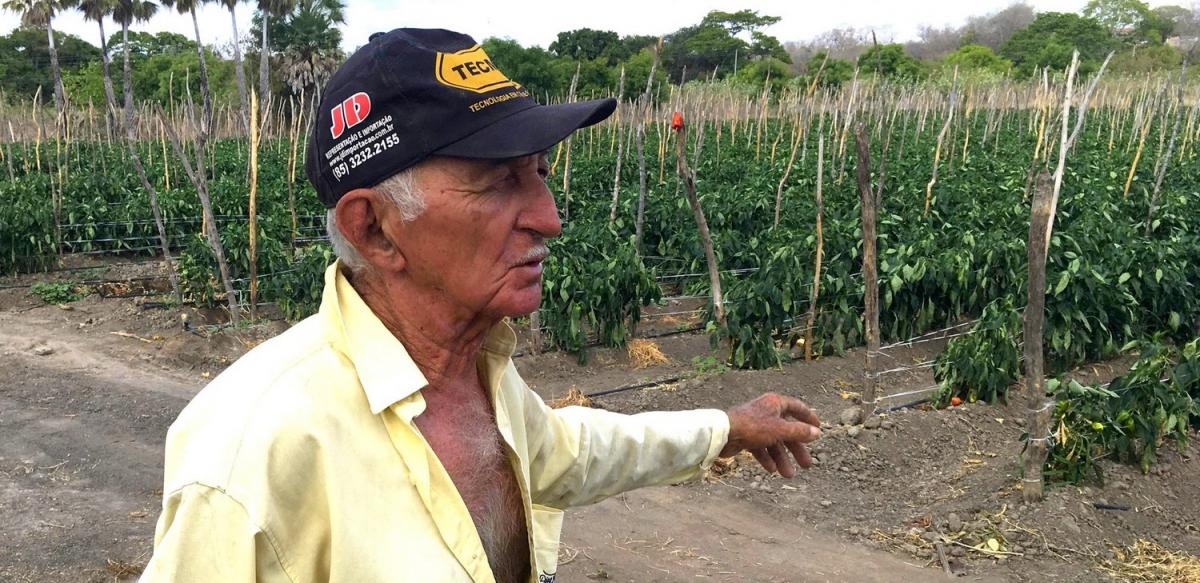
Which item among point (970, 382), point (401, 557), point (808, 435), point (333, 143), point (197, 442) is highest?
point (333, 143)

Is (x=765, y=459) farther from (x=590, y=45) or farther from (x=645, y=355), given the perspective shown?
(x=590, y=45)

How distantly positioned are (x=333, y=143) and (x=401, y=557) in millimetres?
583

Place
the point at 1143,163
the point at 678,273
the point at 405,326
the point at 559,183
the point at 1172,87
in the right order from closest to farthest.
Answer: the point at 405,326
the point at 678,273
the point at 559,183
the point at 1143,163
the point at 1172,87

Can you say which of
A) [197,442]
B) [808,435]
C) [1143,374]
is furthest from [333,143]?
[1143,374]

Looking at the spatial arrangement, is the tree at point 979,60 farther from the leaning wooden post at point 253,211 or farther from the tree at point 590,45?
the leaning wooden post at point 253,211

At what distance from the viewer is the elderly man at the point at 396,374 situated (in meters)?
1.26

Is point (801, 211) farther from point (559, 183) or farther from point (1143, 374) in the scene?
point (1143, 374)

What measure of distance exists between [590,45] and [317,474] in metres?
47.8

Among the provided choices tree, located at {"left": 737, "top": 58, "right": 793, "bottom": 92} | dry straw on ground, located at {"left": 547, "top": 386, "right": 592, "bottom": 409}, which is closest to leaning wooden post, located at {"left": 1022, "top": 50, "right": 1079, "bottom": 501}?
dry straw on ground, located at {"left": 547, "top": 386, "right": 592, "bottom": 409}

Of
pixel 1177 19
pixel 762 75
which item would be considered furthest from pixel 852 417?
pixel 1177 19

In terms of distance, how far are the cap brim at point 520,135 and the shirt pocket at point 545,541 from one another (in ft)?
1.98

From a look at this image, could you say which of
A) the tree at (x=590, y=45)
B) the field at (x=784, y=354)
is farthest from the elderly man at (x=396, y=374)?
the tree at (x=590, y=45)

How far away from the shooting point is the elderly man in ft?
4.12

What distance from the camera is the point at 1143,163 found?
15812 mm
